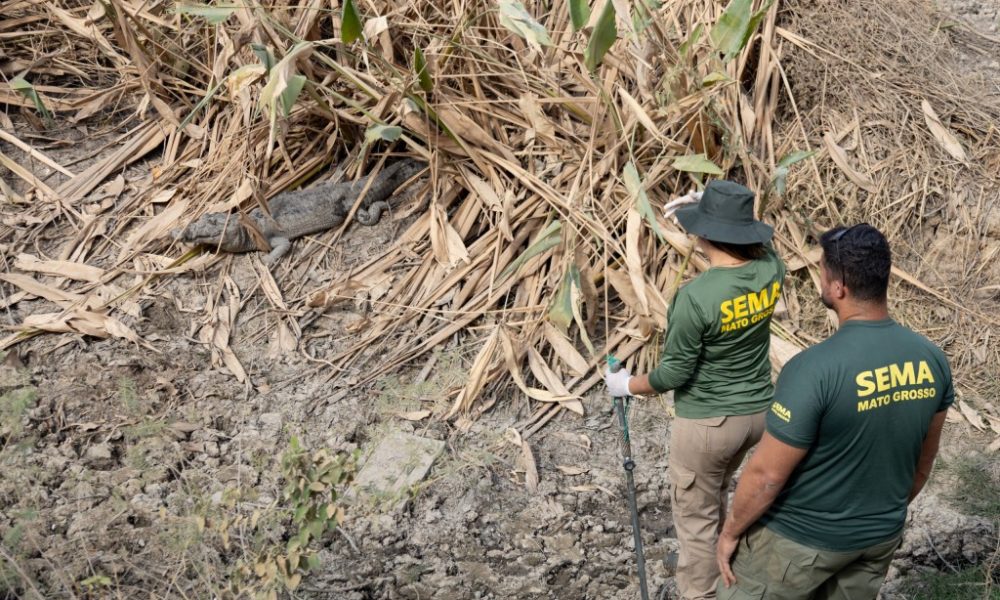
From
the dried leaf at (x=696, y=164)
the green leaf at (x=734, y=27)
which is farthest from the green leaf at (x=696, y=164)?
the green leaf at (x=734, y=27)

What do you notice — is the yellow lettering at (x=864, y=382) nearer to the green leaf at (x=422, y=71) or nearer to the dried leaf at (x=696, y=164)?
the dried leaf at (x=696, y=164)

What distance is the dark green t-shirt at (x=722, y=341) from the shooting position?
2900 mm

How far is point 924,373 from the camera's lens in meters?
2.31

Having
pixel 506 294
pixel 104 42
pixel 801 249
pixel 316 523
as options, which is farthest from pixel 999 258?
pixel 104 42

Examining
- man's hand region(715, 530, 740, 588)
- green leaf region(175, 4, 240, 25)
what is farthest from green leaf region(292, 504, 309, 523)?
green leaf region(175, 4, 240, 25)

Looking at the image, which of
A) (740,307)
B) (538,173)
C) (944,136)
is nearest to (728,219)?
(740,307)

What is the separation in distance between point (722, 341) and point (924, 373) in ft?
2.57

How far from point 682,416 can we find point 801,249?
7.71 ft

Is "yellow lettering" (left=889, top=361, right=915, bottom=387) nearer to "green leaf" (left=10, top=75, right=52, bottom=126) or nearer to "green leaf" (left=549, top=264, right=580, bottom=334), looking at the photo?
"green leaf" (left=549, top=264, right=580, bottom=334)

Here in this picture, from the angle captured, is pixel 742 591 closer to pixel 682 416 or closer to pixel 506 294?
pixel 682 416

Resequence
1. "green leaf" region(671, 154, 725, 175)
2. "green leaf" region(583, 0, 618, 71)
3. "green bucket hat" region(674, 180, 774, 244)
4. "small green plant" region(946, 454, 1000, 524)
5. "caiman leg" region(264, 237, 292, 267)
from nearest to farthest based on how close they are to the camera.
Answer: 1. "green bucket hat" region(674, 180, 774, 244)
2. "small green plant" region(946, 454, 1000, 524)
3. "green leaf" region(583, 0, 618, 71)
4. "green leaf" region(671, 154, 725, 175)
5. "caiman leg" region(264, 237, 292, 267)

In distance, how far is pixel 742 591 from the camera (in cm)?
263

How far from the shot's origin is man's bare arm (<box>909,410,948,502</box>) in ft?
8.07

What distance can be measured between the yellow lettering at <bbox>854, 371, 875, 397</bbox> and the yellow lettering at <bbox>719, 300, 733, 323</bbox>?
68 centimetres
